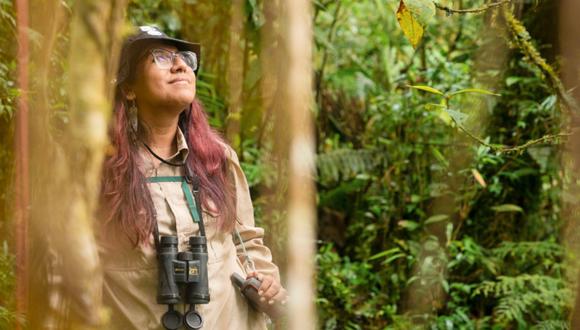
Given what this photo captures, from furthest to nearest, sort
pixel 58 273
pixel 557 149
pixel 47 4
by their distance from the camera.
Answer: pixel 557 149, pixel 47 4, pixel 58 273

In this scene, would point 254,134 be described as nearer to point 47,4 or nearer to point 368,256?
point 368,256

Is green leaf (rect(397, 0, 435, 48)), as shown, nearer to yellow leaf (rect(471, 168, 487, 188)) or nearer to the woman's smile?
the woman's smile

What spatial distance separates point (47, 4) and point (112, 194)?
0.97 m

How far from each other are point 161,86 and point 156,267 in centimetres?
47

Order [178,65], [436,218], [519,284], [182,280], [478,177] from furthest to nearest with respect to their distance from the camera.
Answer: [436,218], [478,177], [519,284], [178,65], [182,280]

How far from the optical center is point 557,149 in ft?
13.8

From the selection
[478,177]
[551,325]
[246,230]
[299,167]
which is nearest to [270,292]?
[246,230]

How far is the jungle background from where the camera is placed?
4.05 metres

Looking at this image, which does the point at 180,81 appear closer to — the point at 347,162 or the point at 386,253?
the point at 386,253

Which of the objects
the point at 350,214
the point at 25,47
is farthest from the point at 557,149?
the point at 25,47

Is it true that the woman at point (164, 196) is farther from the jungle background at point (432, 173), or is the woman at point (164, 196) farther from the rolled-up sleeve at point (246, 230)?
the jungle background at point (432, 173)

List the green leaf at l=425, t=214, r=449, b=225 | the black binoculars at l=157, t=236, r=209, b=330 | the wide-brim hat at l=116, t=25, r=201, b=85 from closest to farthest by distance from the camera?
the black binoculars at l=157, t=236, r=209, b=330 < the wide-brim hat at l=116, t=25, r=201, b=85 < the green leaf at l=425, t=214, r=449, b=225

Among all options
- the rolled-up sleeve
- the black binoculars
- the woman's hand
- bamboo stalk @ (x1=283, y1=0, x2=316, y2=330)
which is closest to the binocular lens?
the black binoculars

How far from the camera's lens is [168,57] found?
2357 millimetres
